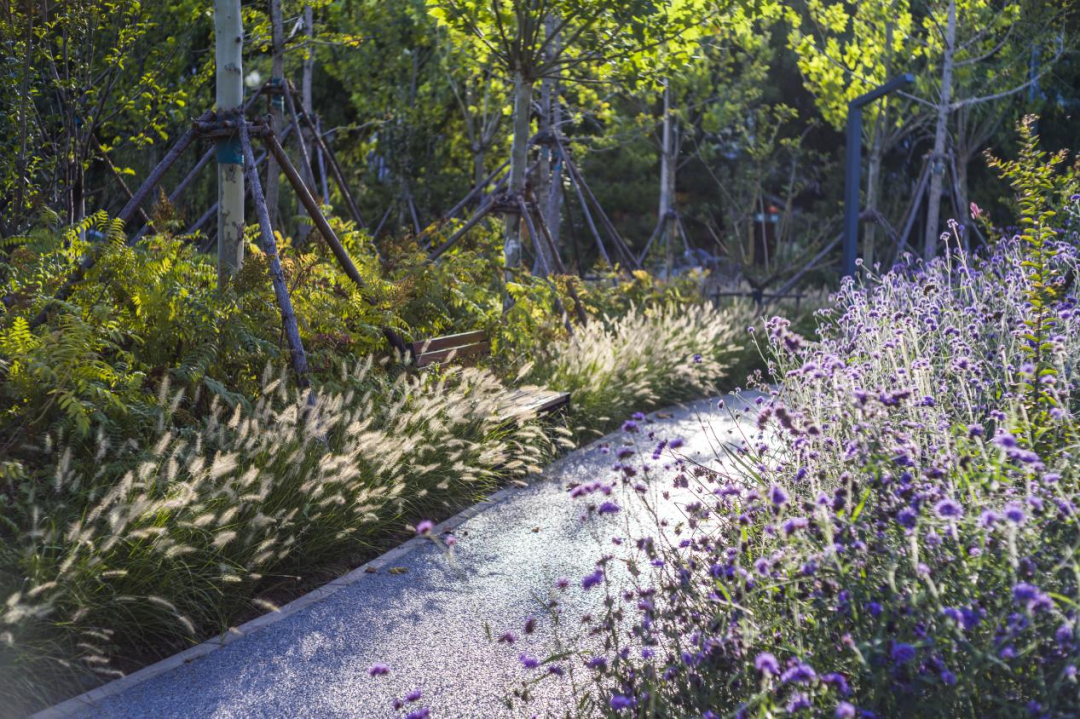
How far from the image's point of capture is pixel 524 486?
6344 mm

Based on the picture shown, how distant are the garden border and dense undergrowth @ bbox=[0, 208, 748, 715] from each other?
78 mm

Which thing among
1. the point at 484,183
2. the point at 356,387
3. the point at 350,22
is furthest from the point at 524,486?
the point at 350,22

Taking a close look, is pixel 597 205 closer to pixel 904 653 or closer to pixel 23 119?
pixel 23 119

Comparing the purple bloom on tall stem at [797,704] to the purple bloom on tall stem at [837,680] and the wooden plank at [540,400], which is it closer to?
the purple bloom on tall stem at [837,680]

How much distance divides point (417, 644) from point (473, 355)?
3.48m

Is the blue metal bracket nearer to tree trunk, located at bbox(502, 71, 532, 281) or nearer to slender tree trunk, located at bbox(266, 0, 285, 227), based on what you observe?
tree trunk, located at bbox(502, 71, 532, 281)

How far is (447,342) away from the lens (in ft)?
23.1

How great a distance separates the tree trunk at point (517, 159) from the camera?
28.9ft

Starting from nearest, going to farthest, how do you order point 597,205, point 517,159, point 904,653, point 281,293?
point 904,653
point 281,293
point 517,159
point 597,205

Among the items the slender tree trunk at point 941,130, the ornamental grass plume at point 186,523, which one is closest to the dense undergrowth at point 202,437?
the ornamental grass plume at point 186,523

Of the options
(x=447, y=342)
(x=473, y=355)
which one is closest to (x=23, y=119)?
(x=447, y=342)

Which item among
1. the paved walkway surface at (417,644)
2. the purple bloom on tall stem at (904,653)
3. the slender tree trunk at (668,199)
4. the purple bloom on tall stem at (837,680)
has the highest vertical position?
the purple bloom on tall stem at (904,653)

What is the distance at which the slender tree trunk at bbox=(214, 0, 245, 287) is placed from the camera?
19.4 feet

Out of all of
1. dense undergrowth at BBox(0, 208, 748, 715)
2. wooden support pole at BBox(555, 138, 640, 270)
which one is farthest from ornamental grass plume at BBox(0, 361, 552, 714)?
wooden support pole at BBox(555, 138, 640, 270)
